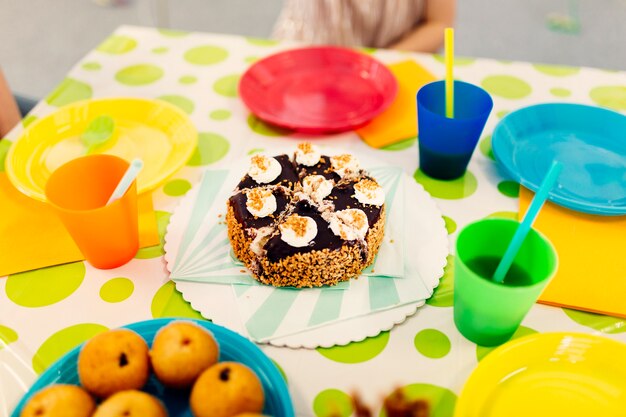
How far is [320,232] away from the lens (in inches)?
33.7

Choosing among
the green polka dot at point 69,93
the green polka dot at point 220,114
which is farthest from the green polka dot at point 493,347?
A: the green polka dot at point 69,93

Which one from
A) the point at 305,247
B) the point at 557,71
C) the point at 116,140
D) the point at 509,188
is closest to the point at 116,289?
the point at 305,247

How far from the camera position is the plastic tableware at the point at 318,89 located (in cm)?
122

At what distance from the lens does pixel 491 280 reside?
76cm

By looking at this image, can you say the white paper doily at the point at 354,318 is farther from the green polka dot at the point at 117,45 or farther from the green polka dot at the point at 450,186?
the green polka dot at the point at 117,45

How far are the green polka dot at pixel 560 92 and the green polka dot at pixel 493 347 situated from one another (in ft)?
2.36

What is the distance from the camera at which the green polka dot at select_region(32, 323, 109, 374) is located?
0.77 metres

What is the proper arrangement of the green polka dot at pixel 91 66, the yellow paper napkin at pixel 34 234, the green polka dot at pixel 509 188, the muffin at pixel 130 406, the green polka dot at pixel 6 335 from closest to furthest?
1. the muffin at pixel 130 406
2. the green polka dot at pixel 6 335
3. the yellow paper napkin at pixel 34 234
4. the green polka dot at pixel 509 188
5. the green polka dot at pixel 91 66

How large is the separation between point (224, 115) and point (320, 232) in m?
0.54

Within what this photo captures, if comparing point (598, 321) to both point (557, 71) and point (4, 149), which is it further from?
point (4, 149)

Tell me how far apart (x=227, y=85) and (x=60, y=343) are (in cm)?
79

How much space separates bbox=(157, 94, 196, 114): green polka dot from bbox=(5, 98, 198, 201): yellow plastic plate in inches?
2.6

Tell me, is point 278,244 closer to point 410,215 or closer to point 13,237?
point 410,215

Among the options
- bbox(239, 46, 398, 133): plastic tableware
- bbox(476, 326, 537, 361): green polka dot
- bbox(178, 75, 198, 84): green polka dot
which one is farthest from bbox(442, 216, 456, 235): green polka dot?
bbox(178, 75, 198, 84): green polka dot
